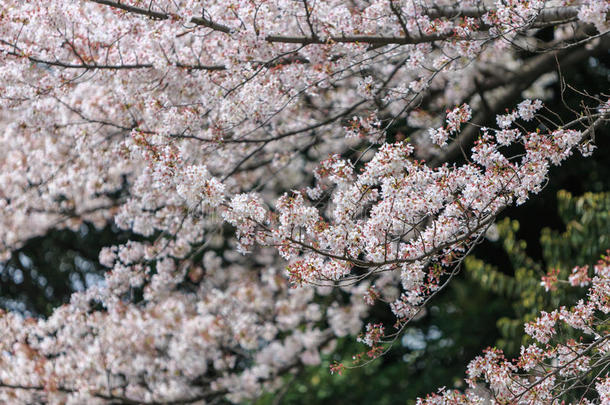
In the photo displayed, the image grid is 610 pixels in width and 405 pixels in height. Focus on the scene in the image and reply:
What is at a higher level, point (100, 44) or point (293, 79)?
point (100, 44)

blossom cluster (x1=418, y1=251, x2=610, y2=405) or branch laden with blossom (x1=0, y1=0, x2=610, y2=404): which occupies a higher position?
branch laden with blossom (x1=0, y1=0, x2=610, y2=404)

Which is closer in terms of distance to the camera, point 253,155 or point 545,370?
point 545,370

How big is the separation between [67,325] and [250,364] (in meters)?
3.01

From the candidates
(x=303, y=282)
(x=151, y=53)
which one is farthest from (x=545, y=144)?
(x=151, y=53)

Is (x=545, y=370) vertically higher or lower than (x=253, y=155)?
lower

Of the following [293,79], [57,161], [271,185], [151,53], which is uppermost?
[271,185]

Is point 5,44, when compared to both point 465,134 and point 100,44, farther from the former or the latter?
point 465,134

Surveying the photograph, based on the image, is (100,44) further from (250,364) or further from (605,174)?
(605,174)

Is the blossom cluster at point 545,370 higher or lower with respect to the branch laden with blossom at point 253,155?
lower

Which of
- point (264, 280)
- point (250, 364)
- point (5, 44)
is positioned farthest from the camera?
point (250, 364)

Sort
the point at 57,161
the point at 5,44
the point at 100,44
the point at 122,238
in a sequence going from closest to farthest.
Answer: the point at 5,44, the point at 100,44, the point at 57,161, the point at 122,238

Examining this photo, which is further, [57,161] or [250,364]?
[250,364]

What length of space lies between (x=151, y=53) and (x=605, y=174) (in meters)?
5.91

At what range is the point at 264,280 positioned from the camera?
7133 millimetres
